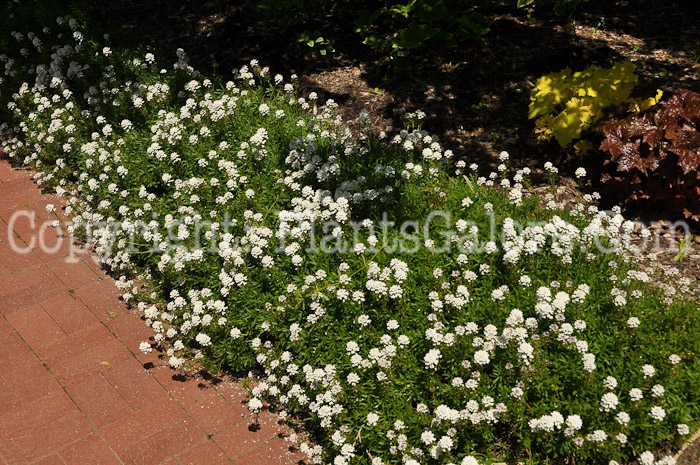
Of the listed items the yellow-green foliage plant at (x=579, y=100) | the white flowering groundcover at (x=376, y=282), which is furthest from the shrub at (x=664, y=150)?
the white flowering groundcover at (x=376, y=282)

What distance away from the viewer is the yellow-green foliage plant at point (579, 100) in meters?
5.59

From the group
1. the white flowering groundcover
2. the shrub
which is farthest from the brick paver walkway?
the shrub

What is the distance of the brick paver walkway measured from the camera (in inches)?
169

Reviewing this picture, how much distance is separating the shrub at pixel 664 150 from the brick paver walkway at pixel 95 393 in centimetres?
338

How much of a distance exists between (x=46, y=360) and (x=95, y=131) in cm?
282

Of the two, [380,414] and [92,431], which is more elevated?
[380,414]

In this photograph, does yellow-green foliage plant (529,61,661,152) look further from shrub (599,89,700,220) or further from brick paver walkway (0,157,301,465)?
brick paver walkway (0,157,301,465)

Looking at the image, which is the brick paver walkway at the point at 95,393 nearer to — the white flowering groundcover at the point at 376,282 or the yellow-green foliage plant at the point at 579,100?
the white flowering groundcover at the point at 376,282

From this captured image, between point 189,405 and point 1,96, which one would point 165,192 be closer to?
point 189,405

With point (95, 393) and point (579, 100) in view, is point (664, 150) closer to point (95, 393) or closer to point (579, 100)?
point (579, 100)

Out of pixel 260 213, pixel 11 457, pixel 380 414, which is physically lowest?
pixel 11 457

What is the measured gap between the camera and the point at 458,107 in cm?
667

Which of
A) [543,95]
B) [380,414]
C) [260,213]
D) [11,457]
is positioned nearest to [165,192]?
[260,213]

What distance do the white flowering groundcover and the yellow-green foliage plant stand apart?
1.87 feet
